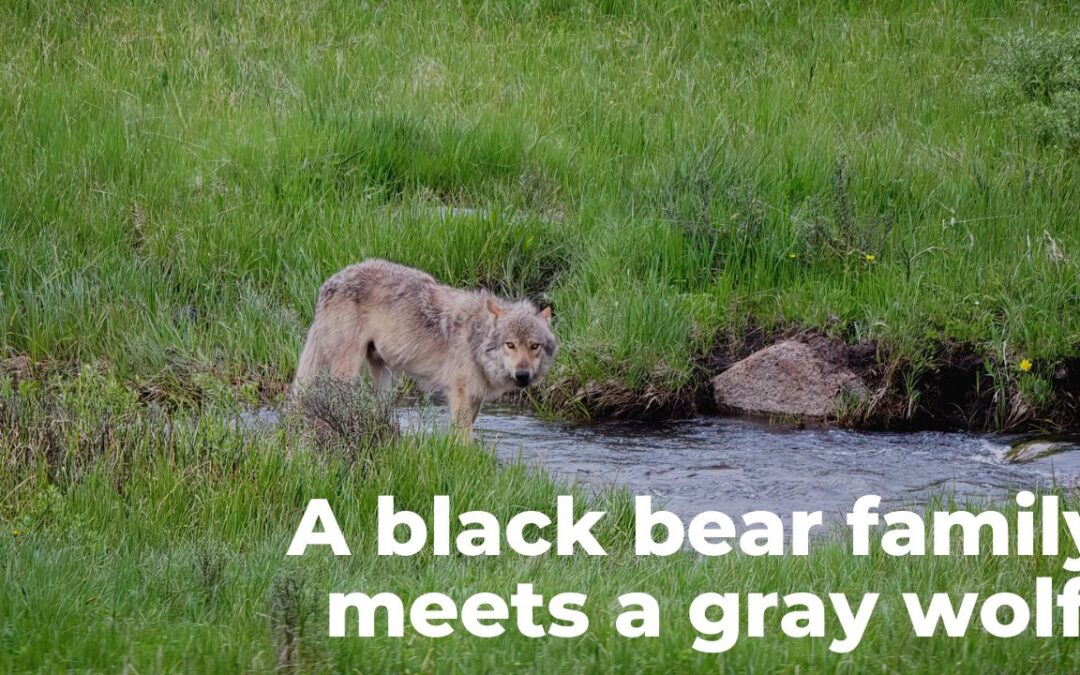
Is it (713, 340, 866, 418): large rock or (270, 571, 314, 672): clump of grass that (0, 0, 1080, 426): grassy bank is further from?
(270, 571, 314, 672): clump of grass

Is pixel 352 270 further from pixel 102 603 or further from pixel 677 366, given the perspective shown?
pixel 102 603

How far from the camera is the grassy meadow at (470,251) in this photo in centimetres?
549

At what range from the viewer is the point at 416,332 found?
968 centimetres

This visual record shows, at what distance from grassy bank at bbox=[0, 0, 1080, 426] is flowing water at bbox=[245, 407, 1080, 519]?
1.70 ft

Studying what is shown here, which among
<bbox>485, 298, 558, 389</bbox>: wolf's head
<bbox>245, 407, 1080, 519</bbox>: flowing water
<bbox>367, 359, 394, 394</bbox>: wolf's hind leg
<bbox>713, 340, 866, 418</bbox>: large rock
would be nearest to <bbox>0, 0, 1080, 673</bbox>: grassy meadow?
<bbox>713, 340, 866, 418</bbox>: large rock

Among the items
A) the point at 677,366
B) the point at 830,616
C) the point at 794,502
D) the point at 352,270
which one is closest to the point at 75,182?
the point at 352,270

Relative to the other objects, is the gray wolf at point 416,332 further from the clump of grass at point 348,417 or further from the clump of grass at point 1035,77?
the clump of grass at point 1035,77

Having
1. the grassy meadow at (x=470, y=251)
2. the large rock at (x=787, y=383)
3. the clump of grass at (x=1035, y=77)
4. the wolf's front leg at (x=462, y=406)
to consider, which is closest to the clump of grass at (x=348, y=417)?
the grassy meadow at (x=470, y=251)

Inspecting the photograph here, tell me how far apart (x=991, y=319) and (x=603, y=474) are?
3.65m

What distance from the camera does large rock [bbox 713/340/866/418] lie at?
10211mm

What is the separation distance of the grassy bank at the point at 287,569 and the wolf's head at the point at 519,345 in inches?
48.8

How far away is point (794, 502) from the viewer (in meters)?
8.22

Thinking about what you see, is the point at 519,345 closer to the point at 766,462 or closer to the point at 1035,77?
the point at 766,462

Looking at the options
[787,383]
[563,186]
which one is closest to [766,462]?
[787,383]
